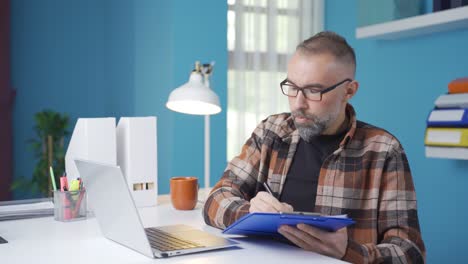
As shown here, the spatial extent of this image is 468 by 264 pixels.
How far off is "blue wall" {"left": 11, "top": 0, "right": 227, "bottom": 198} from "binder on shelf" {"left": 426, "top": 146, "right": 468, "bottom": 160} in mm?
1503

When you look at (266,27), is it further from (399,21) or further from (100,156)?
(100,156)

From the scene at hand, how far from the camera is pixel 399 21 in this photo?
282 cm

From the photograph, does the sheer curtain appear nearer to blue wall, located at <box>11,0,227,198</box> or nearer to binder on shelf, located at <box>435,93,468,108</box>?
blue wall, located at <box>11,0,227,198</box>

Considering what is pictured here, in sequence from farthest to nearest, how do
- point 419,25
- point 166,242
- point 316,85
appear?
point 419,25 → point 316,85 → point 166,242

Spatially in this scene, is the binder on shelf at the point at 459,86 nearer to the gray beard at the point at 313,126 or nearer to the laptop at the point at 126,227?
the gray beard at the point at 313,126

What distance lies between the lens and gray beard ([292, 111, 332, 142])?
5.34 feet

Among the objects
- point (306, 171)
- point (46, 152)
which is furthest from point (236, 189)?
point (46, 152)

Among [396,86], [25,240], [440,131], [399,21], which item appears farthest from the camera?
[396,86]

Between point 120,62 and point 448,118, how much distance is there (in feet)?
8.87

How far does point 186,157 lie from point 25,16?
1.76 m

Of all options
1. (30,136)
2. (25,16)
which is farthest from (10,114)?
(25,16)

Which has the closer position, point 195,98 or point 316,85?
point 316,85

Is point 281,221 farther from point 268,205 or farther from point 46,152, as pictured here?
point 46,152

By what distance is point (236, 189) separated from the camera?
5.64 ft
